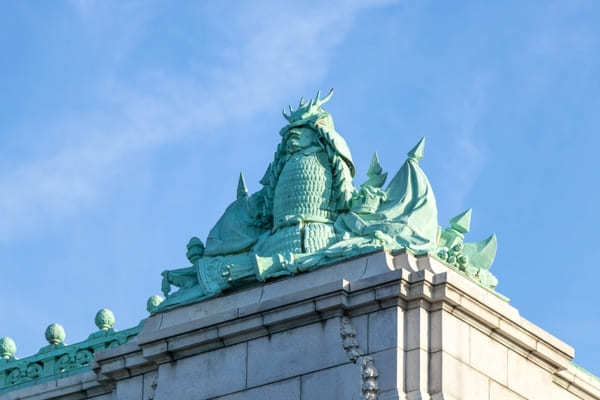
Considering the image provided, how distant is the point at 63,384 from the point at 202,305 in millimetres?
2796

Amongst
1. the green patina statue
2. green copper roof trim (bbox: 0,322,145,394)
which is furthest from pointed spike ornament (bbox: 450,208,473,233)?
green copper roof trim (bbox: 0,322,145,394)

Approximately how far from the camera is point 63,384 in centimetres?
2912

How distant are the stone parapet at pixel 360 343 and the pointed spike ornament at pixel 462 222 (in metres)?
1.46

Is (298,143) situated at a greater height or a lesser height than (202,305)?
greater

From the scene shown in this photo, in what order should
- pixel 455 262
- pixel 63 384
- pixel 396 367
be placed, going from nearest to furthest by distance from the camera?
pixel 396 367
pixel 455 262
pixel 63 384

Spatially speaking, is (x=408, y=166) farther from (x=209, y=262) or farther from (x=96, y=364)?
(x=96, y=364)

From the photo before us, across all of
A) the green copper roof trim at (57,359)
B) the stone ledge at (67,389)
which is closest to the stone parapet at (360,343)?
the stone ledge at (67,389)

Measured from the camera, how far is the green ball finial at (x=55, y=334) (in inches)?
1181

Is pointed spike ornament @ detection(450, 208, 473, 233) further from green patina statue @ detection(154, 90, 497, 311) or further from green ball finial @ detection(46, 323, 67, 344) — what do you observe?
green ball finial @ detection(46, 323, 67, 344)

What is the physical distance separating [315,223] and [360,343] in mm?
2274

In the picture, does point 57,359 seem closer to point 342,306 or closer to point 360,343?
point 342,306

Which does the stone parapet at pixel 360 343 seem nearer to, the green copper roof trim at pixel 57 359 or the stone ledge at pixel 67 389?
the stone ledge at pixel 67 389

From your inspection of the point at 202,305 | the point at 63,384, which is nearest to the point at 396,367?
the point at 202,305

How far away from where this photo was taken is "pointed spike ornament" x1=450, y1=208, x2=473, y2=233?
27.9 m
